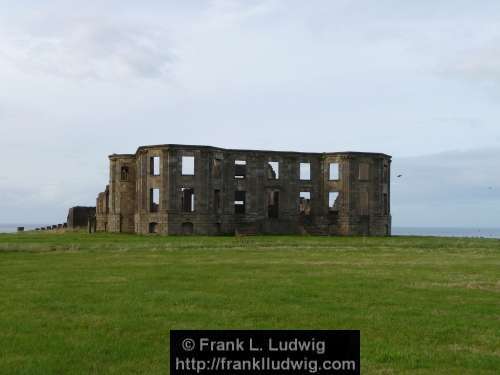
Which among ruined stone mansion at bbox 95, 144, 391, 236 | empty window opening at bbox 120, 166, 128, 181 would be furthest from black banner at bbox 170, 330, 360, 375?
empty window opening at bbox 120, 166, 128, 181

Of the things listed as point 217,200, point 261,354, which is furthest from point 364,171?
point 261,354

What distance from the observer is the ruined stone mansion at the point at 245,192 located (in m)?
57.4

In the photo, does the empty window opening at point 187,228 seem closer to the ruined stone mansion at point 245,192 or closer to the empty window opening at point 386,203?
the ruined stone mansion at point 245,192

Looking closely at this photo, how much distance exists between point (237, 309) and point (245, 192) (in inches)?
1905

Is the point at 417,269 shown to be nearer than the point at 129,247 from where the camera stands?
Yes

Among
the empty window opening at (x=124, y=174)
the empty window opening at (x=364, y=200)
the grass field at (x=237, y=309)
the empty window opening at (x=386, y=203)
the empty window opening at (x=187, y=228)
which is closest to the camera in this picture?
the grass field at (x=237, y=309)

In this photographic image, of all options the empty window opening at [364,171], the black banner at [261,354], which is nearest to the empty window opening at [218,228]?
the empty window opening at [364,171]

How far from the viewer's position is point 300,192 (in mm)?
63156

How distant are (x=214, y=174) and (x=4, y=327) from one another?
48391mm

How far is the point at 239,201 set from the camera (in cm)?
6262

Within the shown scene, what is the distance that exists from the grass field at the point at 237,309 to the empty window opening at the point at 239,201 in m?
36.8

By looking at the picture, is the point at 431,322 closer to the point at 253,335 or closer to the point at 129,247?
the point at 253,335

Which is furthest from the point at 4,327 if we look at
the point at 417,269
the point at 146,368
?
the point at 417,269

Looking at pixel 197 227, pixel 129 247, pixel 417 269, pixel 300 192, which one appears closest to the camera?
pixel 417 269
